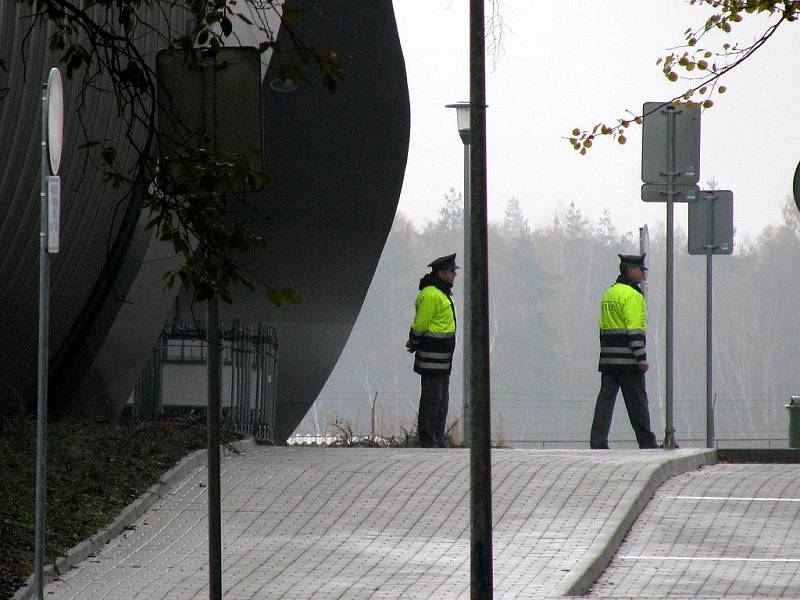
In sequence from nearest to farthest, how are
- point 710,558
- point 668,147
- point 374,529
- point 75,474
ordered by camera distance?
point 710,558
point 374,529
point 75,474
point 668,147

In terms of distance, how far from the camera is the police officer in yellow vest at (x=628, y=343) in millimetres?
14875

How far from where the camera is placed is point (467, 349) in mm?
19984

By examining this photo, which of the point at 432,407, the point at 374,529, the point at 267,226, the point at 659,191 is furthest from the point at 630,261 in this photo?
the point at 267,226

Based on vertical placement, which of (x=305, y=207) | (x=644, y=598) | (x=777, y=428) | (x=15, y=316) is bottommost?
(x=777, y=428)

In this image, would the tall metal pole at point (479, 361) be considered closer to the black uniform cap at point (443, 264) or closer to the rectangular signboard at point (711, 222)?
the black uniform cap at point (443, 264)

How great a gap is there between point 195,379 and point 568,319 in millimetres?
81798

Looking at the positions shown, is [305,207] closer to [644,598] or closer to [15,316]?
[15,316]

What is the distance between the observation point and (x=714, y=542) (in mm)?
9609

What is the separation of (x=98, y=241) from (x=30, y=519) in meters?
5.20

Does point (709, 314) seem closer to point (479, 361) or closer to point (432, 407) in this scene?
point (432, 407)

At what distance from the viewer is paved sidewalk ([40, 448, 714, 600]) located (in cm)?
820

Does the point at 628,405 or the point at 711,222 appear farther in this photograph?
the point at 711,222

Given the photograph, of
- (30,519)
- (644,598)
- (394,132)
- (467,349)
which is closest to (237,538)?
(30,519)

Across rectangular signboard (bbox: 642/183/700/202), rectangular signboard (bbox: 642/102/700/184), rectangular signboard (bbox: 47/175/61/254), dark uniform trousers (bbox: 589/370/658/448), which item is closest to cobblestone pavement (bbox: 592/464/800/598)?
dark uniform trousers (bbox: 589/370/658/448)
